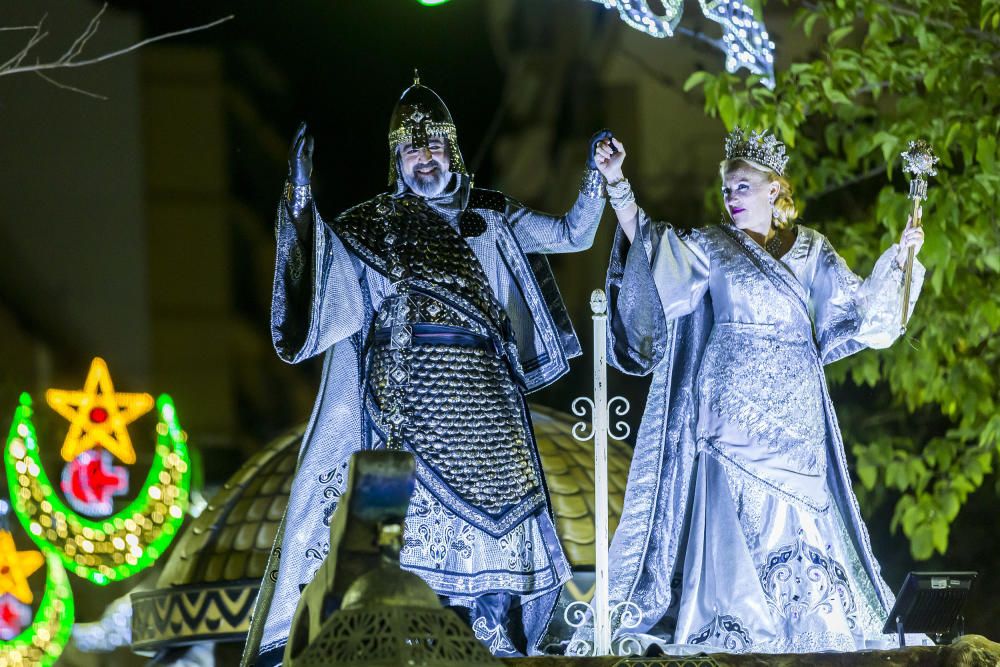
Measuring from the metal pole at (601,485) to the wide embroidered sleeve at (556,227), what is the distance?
0.35 m

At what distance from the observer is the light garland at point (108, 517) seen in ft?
33.4

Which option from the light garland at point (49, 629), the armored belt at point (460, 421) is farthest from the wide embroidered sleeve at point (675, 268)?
the light garland at point (49, 629)

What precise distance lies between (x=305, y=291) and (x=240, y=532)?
430cm

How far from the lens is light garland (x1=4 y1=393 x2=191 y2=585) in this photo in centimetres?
1018

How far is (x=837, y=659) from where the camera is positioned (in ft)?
20.1

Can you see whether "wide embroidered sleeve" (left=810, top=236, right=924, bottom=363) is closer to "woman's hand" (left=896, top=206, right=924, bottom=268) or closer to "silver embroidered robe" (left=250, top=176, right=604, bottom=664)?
"woman's hand" (left=896, top=206, right=924, bottom=268)

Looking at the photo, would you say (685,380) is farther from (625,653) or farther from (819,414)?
(625,653)

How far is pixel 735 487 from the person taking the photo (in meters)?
6.98

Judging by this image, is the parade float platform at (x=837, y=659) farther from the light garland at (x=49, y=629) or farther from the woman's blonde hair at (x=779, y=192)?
the light garland at (x=49, y=629)

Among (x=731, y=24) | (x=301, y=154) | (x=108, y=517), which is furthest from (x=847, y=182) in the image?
(x=108, y=517)

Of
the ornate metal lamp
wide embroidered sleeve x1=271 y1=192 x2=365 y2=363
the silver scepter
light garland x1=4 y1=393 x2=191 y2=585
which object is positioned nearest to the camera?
the ornate metal lamp

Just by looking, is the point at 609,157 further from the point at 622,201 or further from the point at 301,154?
the point at 301,154

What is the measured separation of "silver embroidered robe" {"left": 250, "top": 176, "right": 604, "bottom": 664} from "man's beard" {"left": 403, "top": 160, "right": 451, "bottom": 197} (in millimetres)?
56

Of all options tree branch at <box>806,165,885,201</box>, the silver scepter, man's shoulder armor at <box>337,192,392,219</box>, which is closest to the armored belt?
man's shoulder armor at <box>337,192,392,219</box>
